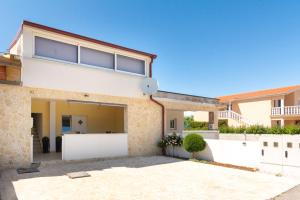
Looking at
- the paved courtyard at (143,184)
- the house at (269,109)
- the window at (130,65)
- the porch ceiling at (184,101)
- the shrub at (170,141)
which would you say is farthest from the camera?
the house at (269,109)

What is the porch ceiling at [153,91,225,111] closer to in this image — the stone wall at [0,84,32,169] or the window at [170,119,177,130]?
the window at [170,119,177,130]

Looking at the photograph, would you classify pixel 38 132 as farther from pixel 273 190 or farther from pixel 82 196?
pixel 273 190

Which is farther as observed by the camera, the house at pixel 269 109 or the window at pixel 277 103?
the window at pixel 277 103

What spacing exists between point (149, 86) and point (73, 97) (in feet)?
17.7

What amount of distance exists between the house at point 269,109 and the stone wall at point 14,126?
24605mm

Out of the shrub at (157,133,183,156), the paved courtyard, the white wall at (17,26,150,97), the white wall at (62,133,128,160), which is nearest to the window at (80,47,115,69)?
the white wall at (17,26,150,97)

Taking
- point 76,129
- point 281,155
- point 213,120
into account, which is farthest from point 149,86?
point 213,120

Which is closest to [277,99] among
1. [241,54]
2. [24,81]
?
[241,54]

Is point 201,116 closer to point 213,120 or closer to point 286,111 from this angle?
point 286,111

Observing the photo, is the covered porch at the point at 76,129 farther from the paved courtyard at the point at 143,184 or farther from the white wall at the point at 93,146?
the paved courtyard at the point at 143,184

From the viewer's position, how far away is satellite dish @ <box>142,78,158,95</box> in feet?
50.4

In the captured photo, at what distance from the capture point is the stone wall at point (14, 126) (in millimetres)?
10234

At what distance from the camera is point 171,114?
2392 cm

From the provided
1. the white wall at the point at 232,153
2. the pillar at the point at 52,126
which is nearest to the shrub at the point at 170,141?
the white wall at the point at 232,153
